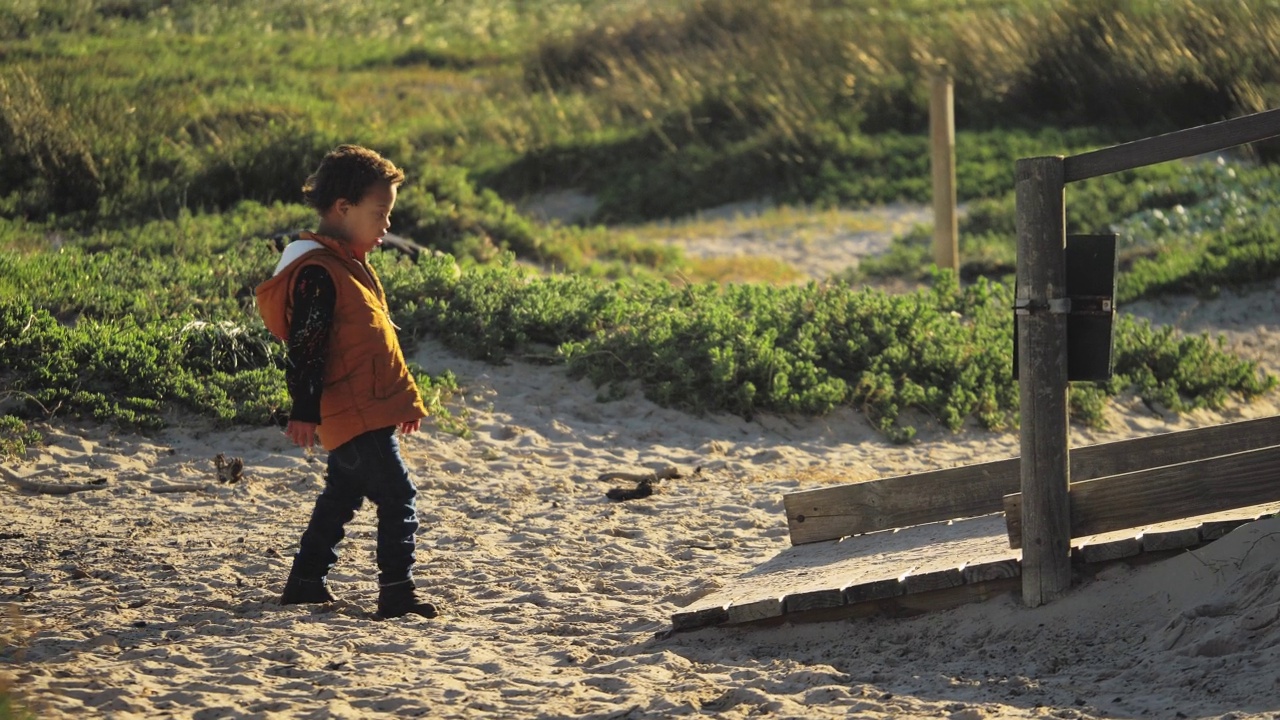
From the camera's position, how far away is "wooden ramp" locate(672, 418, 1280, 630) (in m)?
4.51

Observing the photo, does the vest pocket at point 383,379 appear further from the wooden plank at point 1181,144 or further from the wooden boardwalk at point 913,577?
the wooden plank at point 1181,144

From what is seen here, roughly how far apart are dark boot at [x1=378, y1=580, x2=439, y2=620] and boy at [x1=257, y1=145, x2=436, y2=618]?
118 millimetres

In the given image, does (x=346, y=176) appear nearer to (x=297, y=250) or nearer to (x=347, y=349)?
(x=297, y=250)

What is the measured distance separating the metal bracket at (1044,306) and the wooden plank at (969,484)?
1253 millimetres

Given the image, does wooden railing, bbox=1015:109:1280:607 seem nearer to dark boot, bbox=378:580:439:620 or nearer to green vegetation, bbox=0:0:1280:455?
dark boot, bbox=378:580:439:620

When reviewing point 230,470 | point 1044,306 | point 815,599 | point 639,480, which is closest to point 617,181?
point 639,480

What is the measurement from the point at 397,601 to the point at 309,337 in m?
1.04

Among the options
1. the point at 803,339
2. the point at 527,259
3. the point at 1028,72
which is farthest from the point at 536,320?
the point at 1028,72

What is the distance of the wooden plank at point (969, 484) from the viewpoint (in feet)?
18.6

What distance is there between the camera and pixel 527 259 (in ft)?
39.3

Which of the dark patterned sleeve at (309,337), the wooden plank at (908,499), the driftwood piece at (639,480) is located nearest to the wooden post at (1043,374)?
the wooden plank at (908,499)

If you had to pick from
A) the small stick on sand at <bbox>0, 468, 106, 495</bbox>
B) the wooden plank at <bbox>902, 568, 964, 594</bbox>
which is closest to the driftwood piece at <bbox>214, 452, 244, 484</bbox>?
the small stick on sand at <bbox>0, 468, 106, 495</bbox>

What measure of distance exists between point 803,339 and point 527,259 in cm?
369

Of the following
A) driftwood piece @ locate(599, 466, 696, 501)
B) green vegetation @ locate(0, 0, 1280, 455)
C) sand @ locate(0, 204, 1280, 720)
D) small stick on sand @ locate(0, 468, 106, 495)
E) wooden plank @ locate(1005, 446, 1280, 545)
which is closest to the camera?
sand @ locate(0, 204, 1280, 720)
